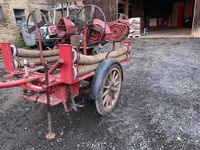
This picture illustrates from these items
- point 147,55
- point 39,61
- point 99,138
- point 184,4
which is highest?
point 184,4

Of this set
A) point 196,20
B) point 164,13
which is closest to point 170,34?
point 196,20

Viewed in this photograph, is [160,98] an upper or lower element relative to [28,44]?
lower

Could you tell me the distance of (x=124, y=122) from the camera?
9.14 feet

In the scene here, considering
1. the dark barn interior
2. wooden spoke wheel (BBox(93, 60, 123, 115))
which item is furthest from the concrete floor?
wooden spoke wheel (BBox(93, 60, 123, 115))

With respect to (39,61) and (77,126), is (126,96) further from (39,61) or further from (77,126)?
(39,61)

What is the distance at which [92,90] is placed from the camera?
255 centimetres

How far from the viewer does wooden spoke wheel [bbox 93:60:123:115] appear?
2576 mm

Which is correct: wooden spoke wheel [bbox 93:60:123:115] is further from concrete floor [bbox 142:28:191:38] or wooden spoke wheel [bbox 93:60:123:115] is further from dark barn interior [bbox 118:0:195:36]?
dark barn interior [bbox 118:0:195:36]

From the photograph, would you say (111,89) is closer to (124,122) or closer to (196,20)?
(124,122)

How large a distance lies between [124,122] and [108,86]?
0.59 m

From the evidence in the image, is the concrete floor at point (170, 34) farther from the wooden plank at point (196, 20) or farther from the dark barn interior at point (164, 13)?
the dark barn interior at point (164, 13)

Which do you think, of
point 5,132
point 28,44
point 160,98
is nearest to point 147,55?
point 160,98

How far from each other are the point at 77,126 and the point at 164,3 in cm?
1885

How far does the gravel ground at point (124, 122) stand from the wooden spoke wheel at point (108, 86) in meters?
0.19
